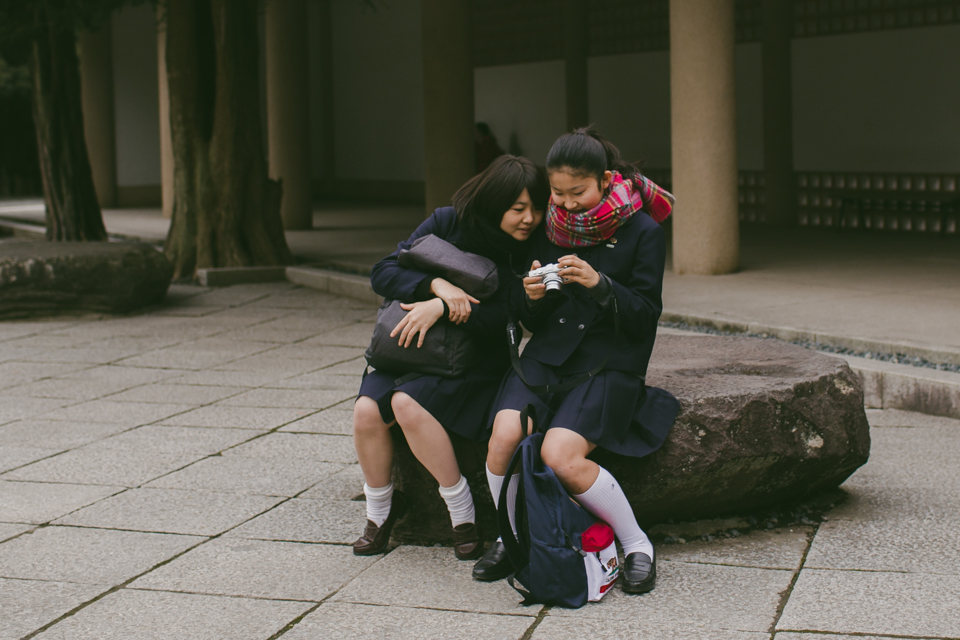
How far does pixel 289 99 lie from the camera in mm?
14227

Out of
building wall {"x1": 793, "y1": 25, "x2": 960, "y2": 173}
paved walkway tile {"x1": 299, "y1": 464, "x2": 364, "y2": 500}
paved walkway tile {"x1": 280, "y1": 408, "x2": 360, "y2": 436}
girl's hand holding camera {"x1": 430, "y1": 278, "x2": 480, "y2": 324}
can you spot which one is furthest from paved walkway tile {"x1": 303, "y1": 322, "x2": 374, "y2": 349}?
building wall {"x1": 793, "y1": 25, "x2": 960, "y2": 173}

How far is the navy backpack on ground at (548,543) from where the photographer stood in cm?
289

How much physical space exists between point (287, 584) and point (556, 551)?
84 cm

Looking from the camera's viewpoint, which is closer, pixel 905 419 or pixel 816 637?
pixel 816 637

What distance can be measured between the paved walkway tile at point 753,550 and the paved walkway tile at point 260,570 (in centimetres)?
100

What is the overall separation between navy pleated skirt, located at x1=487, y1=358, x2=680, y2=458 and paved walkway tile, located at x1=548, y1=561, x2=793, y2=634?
39 centimetres

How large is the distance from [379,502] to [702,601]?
3.46 ft

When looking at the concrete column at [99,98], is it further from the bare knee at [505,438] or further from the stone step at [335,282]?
the bare knee at [505,438]

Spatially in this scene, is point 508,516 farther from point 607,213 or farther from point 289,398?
point 289,398

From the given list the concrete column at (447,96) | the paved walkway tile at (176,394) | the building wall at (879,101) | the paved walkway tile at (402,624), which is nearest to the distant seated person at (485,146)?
the concrete column at (447,96)

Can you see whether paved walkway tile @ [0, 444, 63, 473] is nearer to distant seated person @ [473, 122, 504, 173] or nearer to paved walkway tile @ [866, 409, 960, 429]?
paved walkway tile @ [866, 409, 960, 429]

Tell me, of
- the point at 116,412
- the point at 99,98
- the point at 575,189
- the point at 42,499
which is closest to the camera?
the point at 575,189

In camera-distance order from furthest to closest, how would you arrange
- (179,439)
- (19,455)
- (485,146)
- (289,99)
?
(485,146) → (289,99) → (179,439) → (19,455)

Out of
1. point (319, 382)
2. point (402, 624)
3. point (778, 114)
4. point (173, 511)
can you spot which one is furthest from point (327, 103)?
point (402, 624)
